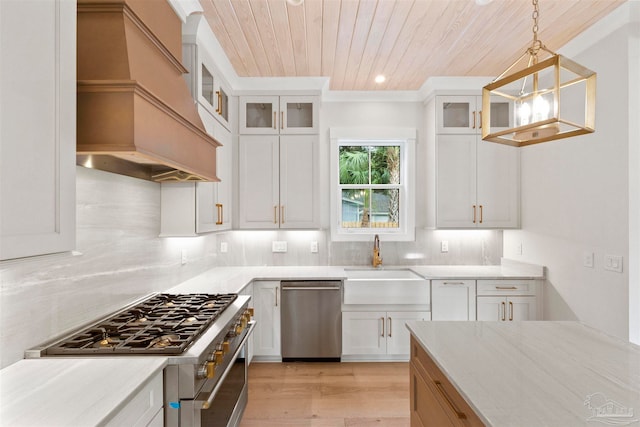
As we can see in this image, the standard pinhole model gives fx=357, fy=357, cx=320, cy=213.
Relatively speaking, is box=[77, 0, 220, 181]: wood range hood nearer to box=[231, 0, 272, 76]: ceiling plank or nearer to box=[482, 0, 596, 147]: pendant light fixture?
box=[231, 0, 272, 76]: ceiling plank

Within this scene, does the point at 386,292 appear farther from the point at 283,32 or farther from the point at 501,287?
the point at 283,32

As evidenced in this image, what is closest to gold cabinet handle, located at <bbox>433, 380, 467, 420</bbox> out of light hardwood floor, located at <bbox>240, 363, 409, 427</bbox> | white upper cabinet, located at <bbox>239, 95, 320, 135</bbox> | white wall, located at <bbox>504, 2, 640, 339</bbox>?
light hardwood floor, located at <bbox>240, 363, 409, 427</bbox>

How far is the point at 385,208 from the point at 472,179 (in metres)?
0.94

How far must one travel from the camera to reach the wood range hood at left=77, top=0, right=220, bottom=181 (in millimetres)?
1328

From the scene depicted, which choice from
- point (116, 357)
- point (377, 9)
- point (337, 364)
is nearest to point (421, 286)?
point (337, 364)

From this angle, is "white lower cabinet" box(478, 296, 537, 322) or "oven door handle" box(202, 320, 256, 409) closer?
"oven door handle" box(202, 320, 256, 409)

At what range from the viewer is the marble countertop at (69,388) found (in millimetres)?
979

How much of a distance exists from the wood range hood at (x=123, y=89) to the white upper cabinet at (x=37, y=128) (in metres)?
0.18

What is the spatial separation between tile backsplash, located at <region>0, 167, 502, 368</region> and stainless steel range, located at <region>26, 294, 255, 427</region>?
0.09 metres

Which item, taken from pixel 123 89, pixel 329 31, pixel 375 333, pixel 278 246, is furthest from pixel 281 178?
pixel 123 89

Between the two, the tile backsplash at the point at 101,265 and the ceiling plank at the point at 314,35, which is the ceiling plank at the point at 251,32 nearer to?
the ceiling plank at the point at 314,35

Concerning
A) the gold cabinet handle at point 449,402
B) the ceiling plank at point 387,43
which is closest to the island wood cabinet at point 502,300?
the gold cabinet handle at point 449,402

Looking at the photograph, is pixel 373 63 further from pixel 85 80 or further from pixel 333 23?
pixel 85 80

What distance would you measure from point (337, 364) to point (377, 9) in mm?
2920
